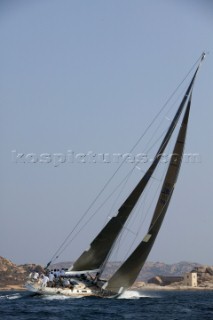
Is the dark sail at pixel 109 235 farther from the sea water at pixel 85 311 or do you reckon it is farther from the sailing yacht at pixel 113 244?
the sea water at pixel 85 311

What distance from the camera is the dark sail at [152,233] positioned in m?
42.0

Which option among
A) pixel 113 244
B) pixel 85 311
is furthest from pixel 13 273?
pixel 85 311

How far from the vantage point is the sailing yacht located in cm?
4166

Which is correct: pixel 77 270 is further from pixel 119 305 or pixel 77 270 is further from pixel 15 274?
pixel 15 274

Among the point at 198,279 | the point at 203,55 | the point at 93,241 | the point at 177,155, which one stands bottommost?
the point at 198,279

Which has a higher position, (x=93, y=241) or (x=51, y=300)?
(x=93, y=241)

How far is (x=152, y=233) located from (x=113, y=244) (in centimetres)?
284

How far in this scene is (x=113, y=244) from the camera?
4272cm

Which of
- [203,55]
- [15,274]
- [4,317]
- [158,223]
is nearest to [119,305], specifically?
[158,223]

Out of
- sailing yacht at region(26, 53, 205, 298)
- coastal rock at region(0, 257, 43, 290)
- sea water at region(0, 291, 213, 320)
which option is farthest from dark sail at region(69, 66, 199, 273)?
coastal rock at region(0, 257, 43, 290)

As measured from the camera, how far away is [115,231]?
42.4m

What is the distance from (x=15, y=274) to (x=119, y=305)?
114m

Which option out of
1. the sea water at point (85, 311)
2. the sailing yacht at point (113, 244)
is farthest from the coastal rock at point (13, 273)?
the sea water at point (85, 311)

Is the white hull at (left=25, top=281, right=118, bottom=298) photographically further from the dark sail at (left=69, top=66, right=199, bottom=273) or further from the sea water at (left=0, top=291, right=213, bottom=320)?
the dark sail at (left=69, top=66, right=199, bottom=273)
